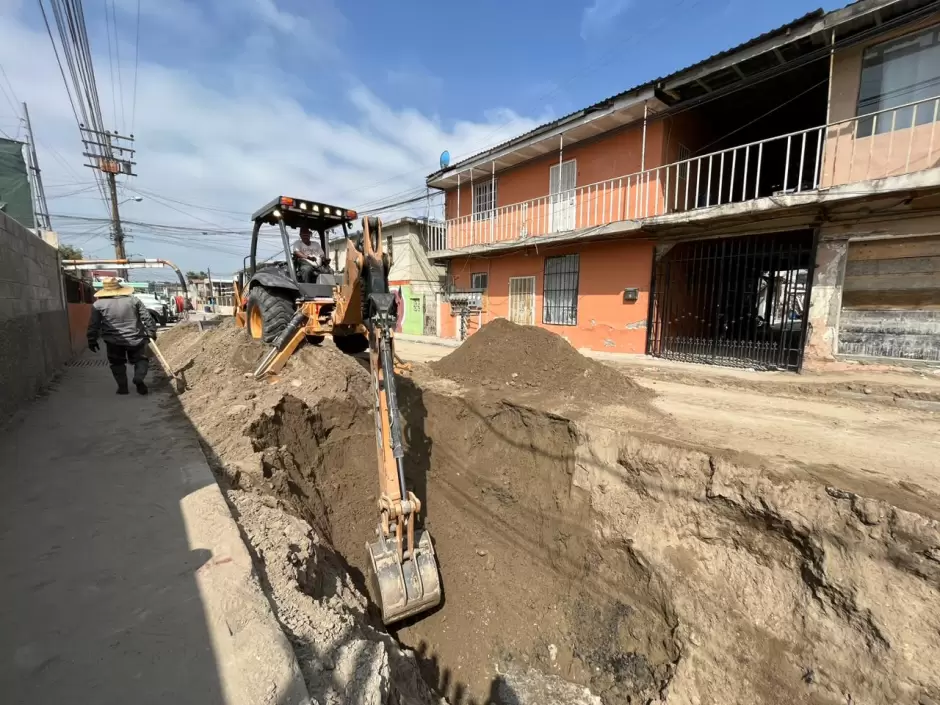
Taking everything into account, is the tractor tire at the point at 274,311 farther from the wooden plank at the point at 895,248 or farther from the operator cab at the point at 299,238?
the wooden plank at the point at 895,248

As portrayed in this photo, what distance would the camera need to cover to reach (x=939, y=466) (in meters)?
3.52

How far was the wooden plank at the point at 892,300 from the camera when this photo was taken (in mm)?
6621

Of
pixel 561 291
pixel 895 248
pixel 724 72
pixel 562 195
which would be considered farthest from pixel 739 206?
pixel 562 195

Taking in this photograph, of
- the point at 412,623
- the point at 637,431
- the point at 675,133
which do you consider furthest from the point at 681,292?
the point at 412,623

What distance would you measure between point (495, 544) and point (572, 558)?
2.74 ft

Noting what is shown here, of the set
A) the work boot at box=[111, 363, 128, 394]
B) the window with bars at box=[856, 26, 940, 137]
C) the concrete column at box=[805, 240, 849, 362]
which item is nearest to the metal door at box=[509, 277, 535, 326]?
the concrete column at box=[805, 240, 849, 362]

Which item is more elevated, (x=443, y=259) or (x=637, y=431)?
(x=443, y=259)

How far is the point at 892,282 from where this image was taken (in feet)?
22.5

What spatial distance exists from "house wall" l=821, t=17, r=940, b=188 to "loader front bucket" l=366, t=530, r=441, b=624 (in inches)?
349

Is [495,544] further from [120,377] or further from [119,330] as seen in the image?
[119,330]

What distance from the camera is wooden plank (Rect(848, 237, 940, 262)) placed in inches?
257

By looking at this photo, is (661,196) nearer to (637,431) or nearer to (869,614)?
(637,431)

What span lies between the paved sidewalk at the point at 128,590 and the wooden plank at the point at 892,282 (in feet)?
31.6

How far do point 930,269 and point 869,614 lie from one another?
22.2ft
